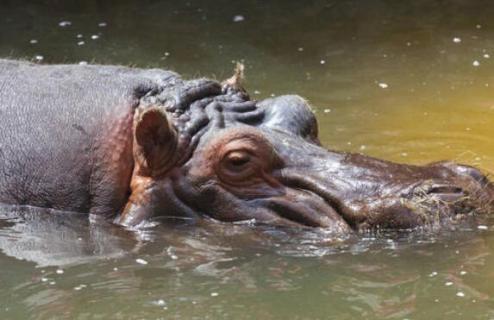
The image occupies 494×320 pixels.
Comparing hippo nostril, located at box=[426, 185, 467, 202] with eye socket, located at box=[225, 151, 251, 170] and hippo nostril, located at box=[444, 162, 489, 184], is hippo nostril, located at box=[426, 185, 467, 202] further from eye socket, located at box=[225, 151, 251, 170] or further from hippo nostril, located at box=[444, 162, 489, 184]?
eye socket, located at box=[225, 151, 251, 170]

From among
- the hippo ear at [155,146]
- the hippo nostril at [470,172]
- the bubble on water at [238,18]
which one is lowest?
the hippo nostril at [470,172]

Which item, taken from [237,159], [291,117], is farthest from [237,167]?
[291,117]

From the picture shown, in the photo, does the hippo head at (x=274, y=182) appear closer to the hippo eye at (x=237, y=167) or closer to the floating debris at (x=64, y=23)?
the hippo eye at (x=237, y=167)

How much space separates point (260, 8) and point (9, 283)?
7346 mm

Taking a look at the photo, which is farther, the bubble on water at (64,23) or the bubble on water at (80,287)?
the bubble on water at (64,23)

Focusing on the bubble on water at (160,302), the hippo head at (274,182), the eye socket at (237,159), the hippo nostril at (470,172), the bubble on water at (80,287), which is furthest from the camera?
the hippo nostril at (470,172)

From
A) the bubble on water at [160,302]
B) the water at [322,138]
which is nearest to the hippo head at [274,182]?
the water at [322,138]

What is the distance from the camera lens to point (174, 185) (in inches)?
252

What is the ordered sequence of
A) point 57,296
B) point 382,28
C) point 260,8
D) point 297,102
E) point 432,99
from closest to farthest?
point 57,296
point 297,102
point 432,99
point 382,28
point 260,8

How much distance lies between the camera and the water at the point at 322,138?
5.46m

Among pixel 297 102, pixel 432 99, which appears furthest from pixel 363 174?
pixel 432 99

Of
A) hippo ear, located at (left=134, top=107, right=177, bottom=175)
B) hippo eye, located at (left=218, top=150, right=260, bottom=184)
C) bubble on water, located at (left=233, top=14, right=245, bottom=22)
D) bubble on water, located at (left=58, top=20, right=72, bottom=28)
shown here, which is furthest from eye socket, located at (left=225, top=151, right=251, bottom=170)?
bubble on water, located at (left=58, top=20, right=72, bottom=28)

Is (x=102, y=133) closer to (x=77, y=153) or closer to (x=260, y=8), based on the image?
(x=77, y=153)

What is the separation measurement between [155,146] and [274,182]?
68 centimetres
